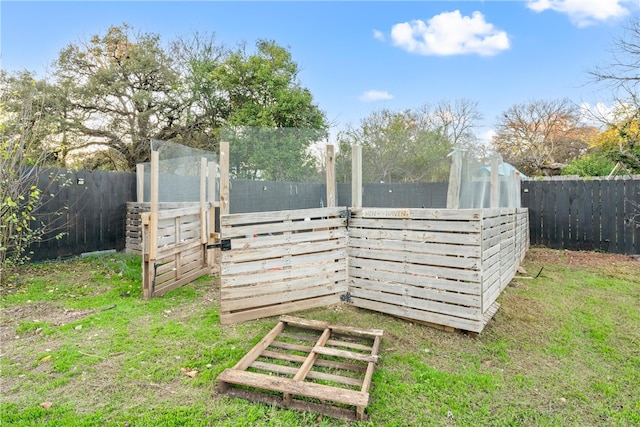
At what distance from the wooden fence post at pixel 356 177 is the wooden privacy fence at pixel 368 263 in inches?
7.1

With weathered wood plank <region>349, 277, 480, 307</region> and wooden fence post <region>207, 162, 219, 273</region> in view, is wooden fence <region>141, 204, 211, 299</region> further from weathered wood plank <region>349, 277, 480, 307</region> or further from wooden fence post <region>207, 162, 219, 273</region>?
weathered wood plank <region>349, 277, 480, 307</region>

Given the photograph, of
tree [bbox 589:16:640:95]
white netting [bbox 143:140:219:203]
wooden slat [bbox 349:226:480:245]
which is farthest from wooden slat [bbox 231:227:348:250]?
tree [bbox 589:16:640:95]

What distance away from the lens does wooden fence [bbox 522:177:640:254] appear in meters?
6.00

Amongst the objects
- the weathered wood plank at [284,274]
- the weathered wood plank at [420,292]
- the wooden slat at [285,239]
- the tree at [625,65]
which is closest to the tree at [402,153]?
the wooden slat at [285,239]

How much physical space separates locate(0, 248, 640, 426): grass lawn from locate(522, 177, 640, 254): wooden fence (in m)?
2.99

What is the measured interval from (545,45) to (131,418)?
9918 millimetres

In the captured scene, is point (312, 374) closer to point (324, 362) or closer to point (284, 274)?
point (324, 362)

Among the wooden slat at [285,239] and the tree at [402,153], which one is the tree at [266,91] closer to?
the tree at [402,153]

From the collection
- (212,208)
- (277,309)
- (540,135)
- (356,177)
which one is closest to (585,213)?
(356,177)

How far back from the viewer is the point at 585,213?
6.39 meters

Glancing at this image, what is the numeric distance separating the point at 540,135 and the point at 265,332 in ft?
63.3

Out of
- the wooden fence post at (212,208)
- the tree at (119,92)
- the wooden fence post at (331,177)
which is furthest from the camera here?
the tree at (119,92)

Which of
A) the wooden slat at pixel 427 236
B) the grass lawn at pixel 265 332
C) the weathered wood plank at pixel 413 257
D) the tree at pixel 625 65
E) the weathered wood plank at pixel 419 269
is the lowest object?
the grass lawn at pixel 265 332

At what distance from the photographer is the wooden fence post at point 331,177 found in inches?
140
